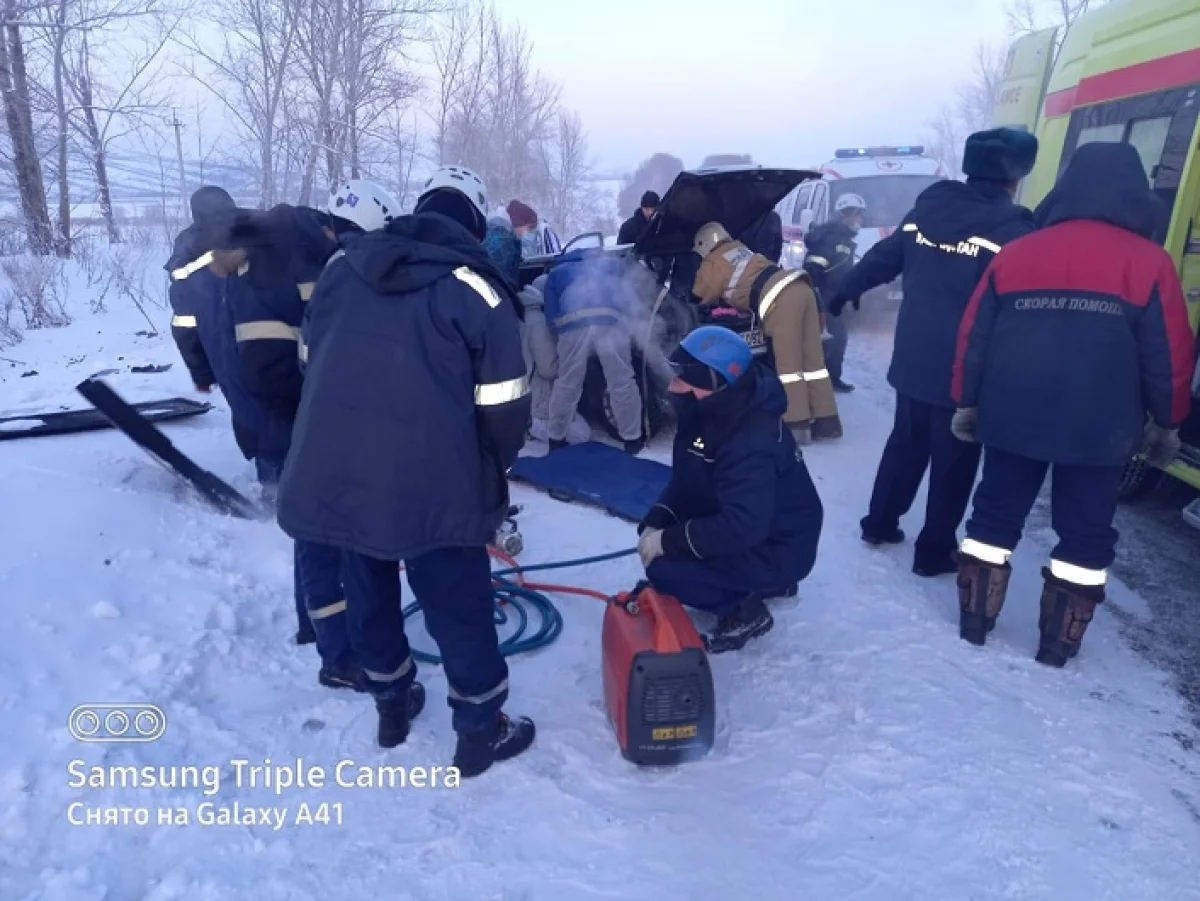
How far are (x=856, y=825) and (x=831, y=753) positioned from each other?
0.35m

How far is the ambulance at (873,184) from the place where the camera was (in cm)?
1143

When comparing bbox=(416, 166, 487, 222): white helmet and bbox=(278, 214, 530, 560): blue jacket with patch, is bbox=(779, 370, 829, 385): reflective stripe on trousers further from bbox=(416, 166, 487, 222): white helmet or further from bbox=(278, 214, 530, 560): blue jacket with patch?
bbox=(278, 214, 530, 560): blue jacket with patch

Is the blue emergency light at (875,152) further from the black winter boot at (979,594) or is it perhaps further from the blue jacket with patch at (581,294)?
the black winter boot at (979,594)

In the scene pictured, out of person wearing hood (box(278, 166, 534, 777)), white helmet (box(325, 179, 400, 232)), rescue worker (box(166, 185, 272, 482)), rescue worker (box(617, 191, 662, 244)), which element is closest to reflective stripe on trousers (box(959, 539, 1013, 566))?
person wearing hood (box(278, 166, 534, 777))

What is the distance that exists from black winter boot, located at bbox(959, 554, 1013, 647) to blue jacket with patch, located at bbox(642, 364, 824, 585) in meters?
0.84

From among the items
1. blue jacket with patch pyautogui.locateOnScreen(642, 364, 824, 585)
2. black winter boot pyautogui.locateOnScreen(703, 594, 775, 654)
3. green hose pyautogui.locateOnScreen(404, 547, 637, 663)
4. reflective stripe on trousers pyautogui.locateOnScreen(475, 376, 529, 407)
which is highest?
reflective stripe on trousers pyautogui.locateOnScreen(475, 376, 529, 407)

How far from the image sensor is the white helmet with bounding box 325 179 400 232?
10.2 feet

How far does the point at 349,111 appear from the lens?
55.5 ft

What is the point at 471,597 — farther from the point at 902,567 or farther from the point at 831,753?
the point at 902,567

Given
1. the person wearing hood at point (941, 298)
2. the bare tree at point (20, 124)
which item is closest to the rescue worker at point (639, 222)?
the person wearing hood at point (941, 298)

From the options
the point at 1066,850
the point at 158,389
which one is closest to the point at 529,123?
the point at 158,389

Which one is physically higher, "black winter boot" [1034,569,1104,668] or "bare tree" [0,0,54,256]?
"bare tree" [0,0,54,256]

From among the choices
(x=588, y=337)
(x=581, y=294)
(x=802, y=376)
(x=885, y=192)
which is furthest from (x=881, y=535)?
(x=885, y=192)

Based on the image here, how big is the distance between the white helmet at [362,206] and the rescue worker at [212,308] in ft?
2.11
